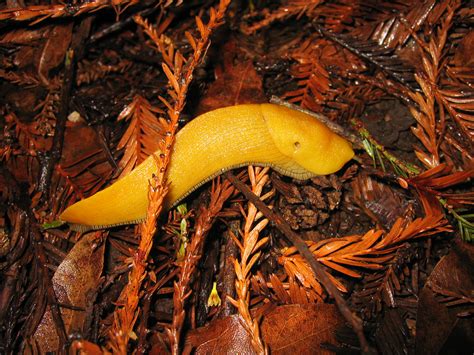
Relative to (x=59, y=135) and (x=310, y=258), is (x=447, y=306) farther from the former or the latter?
(x=59, y=135)

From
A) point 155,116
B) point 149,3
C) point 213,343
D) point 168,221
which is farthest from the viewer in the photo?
point 149,3

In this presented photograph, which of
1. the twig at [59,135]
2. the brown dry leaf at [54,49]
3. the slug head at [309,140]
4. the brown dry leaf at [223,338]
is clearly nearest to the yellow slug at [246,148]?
the slug head at [309,140]

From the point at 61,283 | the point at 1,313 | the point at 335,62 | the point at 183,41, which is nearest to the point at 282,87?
the point at 335,62

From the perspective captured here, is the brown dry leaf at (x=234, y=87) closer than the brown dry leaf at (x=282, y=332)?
No

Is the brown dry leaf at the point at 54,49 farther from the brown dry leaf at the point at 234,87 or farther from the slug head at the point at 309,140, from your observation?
the slug head at the point at 309,140

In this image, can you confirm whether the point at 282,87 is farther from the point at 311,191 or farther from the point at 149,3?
the point at 149,3

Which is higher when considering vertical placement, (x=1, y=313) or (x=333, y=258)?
(x=1, y=313)
